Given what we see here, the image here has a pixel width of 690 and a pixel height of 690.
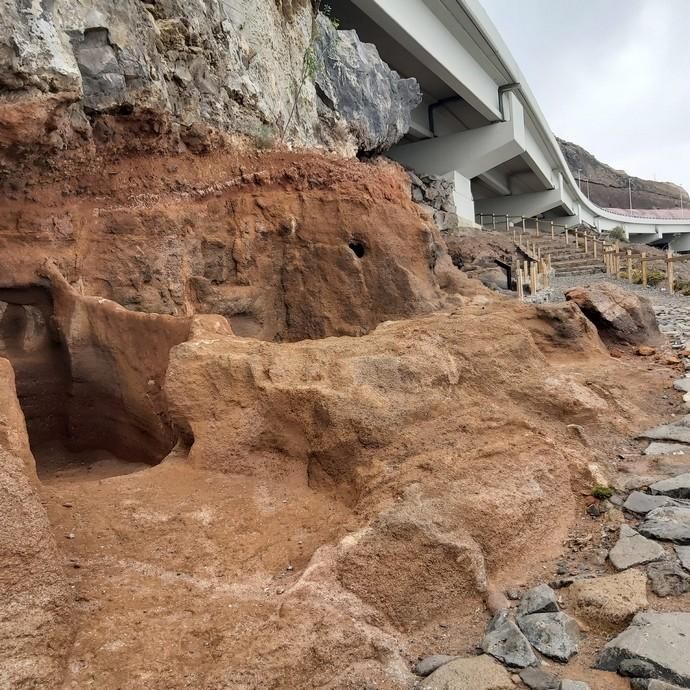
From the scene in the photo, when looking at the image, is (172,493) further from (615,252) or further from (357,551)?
(615,252)

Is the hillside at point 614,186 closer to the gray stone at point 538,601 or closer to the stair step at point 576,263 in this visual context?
the stair step at point 576,263

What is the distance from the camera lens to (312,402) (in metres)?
3.87

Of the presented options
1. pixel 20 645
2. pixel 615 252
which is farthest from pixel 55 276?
pixel 615 252

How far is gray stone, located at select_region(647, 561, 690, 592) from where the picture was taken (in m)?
2.82

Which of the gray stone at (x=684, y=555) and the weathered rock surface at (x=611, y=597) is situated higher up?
the gray stone at (x=684, y=555)

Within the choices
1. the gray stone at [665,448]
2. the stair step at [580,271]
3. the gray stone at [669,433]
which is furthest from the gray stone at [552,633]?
the stair step at [580,271]

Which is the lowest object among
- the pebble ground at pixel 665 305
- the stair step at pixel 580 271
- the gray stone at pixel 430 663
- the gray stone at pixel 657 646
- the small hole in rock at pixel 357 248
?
the gray stone at pixel 430 663

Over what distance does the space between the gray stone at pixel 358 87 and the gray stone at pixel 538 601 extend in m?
13.0

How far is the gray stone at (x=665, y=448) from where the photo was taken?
4.53 meters

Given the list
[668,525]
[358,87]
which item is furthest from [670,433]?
[358,87]

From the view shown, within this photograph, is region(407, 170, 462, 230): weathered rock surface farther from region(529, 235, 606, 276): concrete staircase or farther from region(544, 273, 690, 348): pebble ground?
region(544, 273, 690, 348): pebble ground

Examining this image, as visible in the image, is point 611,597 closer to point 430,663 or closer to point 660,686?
point 660,686

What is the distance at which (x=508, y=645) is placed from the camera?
2.55 m

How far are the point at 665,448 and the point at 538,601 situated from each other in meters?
2.40
